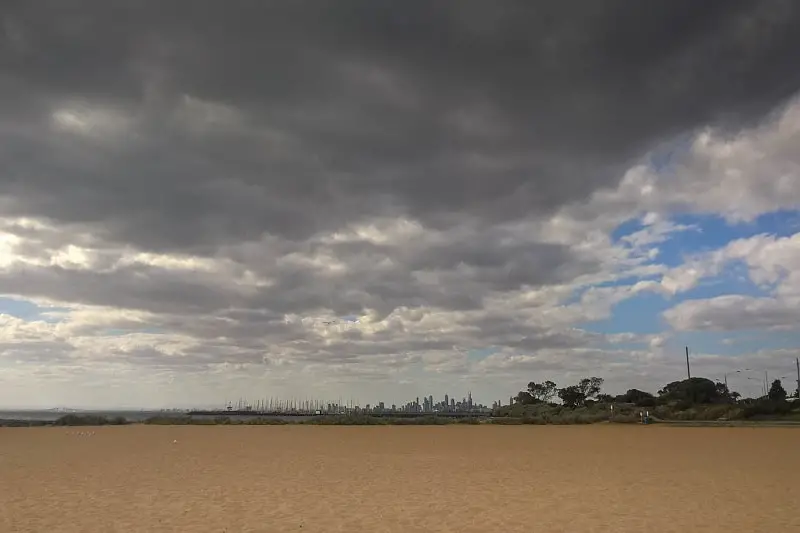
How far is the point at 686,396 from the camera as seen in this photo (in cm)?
9806

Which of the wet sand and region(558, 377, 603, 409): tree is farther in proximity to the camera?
region(558, 377, 603, 409): tree

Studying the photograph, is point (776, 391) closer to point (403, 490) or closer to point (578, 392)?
point (578, 392)

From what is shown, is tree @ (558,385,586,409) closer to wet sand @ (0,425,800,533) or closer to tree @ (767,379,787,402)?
tree @ (767,379,787,402)

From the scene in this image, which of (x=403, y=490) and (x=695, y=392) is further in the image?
(x=695, y=392)

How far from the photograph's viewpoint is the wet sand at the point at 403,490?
12.6m

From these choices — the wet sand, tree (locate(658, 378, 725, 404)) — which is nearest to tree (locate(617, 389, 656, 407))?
tree (locate(658, 378, 725, 404))

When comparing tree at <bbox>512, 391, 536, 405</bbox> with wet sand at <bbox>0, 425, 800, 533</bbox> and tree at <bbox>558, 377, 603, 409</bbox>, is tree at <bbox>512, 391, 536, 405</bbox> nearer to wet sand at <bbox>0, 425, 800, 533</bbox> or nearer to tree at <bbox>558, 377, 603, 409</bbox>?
tree at <bbox>558, 377, 603, 409</bbox>

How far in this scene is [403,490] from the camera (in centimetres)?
1727

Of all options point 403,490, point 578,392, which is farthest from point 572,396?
point 403,490

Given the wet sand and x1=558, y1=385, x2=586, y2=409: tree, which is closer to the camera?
the wet sand

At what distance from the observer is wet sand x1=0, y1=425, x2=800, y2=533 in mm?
12594

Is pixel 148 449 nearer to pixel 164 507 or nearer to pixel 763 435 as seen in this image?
pixel 164 507

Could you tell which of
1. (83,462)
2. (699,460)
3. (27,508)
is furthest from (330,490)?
(699,460)

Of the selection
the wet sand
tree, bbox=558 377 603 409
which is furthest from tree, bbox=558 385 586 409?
the wet sand
